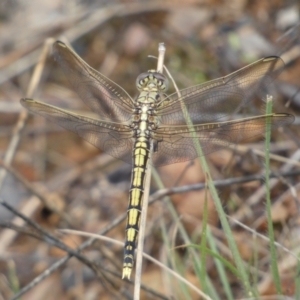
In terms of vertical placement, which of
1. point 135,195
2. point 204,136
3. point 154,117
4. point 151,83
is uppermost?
point 151,83

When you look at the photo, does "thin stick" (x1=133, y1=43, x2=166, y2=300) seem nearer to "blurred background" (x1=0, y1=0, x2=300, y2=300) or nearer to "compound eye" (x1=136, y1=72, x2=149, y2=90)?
"compound eye" (x1=136, y1=72, x2=149, y2=90)

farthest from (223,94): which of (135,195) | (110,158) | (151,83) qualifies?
(110,158)

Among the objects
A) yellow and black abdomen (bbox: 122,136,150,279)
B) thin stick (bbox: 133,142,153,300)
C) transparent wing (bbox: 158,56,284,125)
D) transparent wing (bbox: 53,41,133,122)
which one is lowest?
thin stick (bbox: 133,142,153,300)

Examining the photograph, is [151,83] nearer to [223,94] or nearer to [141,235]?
[223,94]

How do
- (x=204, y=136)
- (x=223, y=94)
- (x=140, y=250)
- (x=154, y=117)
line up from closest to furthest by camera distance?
(x=140, y=250)
(x=204, y=136)
(x=223, y=94)
(x=154, y=117)

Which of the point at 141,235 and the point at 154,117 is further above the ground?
the point at 154,117

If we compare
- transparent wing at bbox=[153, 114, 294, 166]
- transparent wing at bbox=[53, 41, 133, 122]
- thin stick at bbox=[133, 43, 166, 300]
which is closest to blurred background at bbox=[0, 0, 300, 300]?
transparent wing at bbox=[153, 114, 294, 166]

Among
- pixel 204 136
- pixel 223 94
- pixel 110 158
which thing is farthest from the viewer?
pixel 110 158

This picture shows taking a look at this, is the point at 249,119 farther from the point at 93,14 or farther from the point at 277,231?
the point at 93,14

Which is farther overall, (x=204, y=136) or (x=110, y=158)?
(x=110, y=158)
